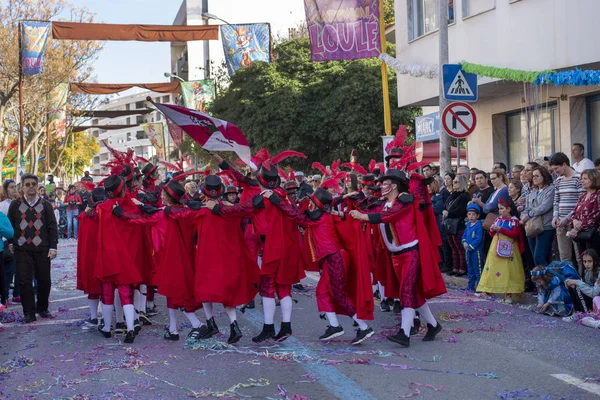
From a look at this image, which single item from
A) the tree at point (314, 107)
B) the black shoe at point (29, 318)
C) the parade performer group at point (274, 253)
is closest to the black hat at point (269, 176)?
the parade performer group at point (274, 253)

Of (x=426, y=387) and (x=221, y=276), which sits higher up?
(x=221, y=276)

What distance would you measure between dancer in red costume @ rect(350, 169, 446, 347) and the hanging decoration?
10.4m

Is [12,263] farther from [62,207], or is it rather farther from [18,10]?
[18,10]

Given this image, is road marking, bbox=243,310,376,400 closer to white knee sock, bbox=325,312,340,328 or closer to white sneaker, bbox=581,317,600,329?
white knee sock, bbox=325,312,340,328

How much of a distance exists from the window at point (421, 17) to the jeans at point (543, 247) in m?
10.8

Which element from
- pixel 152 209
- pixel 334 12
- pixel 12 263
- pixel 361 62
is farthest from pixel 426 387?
pixel 361 62

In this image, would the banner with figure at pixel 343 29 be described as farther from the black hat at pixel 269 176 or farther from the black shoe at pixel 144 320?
the black hat at pixel 269 176

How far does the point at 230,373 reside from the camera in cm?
727

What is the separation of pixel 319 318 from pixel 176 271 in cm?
211

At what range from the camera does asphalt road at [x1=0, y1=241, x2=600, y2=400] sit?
6566mm

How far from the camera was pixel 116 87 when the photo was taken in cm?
3988

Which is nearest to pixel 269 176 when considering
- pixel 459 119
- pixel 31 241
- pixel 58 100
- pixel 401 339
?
pixel 401 339

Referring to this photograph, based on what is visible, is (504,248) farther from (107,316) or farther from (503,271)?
(107,316)

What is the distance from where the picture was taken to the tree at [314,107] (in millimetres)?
32219
